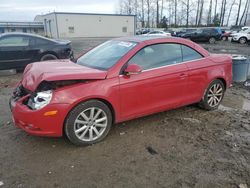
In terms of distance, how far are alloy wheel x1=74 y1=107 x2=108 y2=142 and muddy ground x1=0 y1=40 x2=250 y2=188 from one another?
17 centimetres

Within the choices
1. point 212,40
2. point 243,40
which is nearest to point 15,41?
point 243,40

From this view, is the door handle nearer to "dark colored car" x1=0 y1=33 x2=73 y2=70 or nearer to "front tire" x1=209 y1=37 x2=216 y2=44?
"dark colored car" x1=0 y1=33 x2=73 y2=70

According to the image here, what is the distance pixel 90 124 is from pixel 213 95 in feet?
9.11

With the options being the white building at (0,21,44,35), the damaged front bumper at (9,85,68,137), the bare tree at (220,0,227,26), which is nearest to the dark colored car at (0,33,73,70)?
the damaged front bumper at (9,85,68,137)

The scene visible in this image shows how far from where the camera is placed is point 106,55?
171 inches

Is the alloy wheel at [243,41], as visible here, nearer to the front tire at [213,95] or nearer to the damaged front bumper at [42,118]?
the front tire at [213,95]

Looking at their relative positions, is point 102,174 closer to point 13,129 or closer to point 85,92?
point 85,92

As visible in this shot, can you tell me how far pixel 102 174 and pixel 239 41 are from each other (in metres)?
27.0

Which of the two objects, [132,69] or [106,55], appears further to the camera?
[106,55]

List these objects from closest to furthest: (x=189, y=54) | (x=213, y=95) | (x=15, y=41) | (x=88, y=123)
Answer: (x=88, y=123) < (x=189, y=54) < (x=213, y=95) < (x=15, y=41)

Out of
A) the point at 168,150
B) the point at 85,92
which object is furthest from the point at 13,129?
the point at 168,150

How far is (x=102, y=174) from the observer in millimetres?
3086

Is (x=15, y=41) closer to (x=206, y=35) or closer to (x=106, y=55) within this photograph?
(x=106, y=55)

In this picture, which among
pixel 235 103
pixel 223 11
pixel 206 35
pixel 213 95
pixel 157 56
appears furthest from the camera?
pixel 223 11
